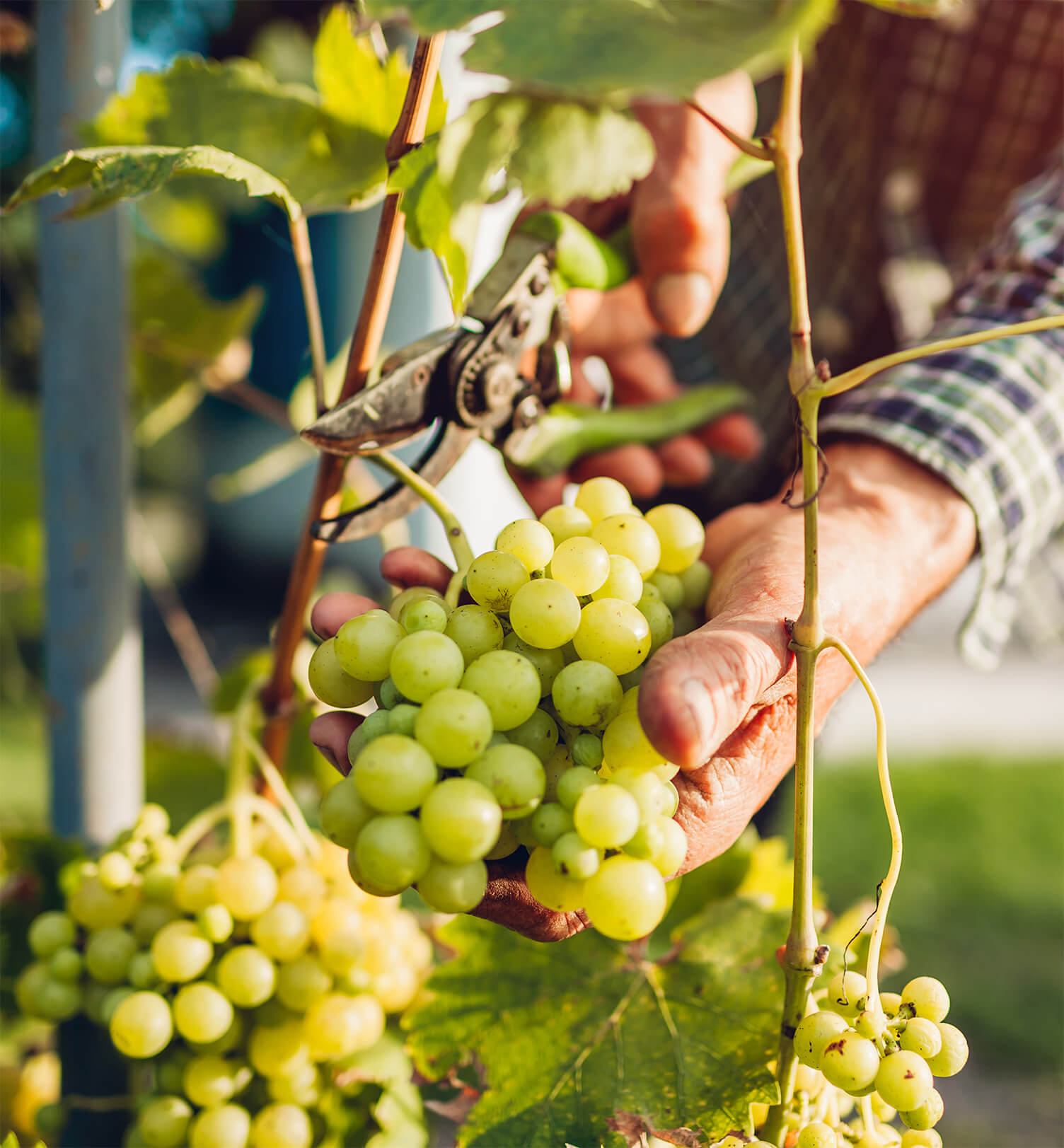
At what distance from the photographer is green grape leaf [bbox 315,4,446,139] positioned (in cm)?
58

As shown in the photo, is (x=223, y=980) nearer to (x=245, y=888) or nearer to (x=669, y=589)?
(x=245, y=888)

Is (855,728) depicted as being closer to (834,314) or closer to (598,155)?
(834,314)

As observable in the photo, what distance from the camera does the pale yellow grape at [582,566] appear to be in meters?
0.46

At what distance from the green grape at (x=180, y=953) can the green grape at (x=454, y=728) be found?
0.24 meters

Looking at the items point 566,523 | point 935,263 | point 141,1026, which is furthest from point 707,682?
point 935,263

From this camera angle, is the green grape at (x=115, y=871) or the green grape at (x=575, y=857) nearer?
the green grape at (x=575, y=857)

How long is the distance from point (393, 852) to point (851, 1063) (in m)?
0.21

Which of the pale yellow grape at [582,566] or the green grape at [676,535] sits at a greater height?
the pale yellow grape at [582,566]

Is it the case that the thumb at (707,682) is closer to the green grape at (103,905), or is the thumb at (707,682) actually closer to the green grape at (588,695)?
the green grape at (588,695)

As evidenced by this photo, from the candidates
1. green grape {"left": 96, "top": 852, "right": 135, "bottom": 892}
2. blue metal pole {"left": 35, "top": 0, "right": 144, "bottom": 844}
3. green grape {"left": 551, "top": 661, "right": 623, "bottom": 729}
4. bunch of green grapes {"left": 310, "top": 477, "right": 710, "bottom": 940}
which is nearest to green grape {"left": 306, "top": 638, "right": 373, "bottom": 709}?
bunch of green grapes {"left": 310, "top": 477, "right": 710, "bottom": 940}

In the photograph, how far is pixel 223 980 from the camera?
54 cm

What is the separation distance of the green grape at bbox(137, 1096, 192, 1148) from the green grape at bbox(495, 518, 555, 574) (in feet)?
1.27

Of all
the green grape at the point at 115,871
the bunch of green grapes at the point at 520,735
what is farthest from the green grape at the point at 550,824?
the green grape at the point at 115,871

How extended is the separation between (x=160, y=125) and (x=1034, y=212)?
27.7 inches
